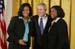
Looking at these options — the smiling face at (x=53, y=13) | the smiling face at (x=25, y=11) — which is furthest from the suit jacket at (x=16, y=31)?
the smiling face at (x=53, y=13)

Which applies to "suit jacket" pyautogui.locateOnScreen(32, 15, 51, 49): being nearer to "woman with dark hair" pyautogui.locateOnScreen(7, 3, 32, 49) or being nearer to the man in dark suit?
the man in dark suit

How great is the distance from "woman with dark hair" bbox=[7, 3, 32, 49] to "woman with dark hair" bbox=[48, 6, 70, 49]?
380mm

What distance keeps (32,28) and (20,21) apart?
25 centimetres

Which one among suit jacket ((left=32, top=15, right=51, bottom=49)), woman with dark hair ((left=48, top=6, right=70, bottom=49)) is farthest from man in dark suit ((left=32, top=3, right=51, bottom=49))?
woman with dark hair ((left=48, top=6, right=70, bottom=49))

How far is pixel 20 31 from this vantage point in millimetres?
4926

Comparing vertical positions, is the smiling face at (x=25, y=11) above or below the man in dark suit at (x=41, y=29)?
above

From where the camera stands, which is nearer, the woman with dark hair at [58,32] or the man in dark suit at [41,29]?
the woman with dark hair at [58,32]

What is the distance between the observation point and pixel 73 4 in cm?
598

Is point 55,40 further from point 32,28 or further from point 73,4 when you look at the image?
point 73,4

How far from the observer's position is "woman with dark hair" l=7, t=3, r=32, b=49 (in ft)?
16.1

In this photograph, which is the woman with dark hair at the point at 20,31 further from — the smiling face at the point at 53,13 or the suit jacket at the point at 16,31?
the smiling face at the point at 53,13

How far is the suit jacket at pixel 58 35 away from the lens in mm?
4871

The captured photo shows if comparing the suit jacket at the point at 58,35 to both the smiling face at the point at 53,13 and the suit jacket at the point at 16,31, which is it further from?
the suit jacket at the point at 16,31

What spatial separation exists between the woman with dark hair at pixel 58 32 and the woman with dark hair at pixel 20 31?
380 millimetres
